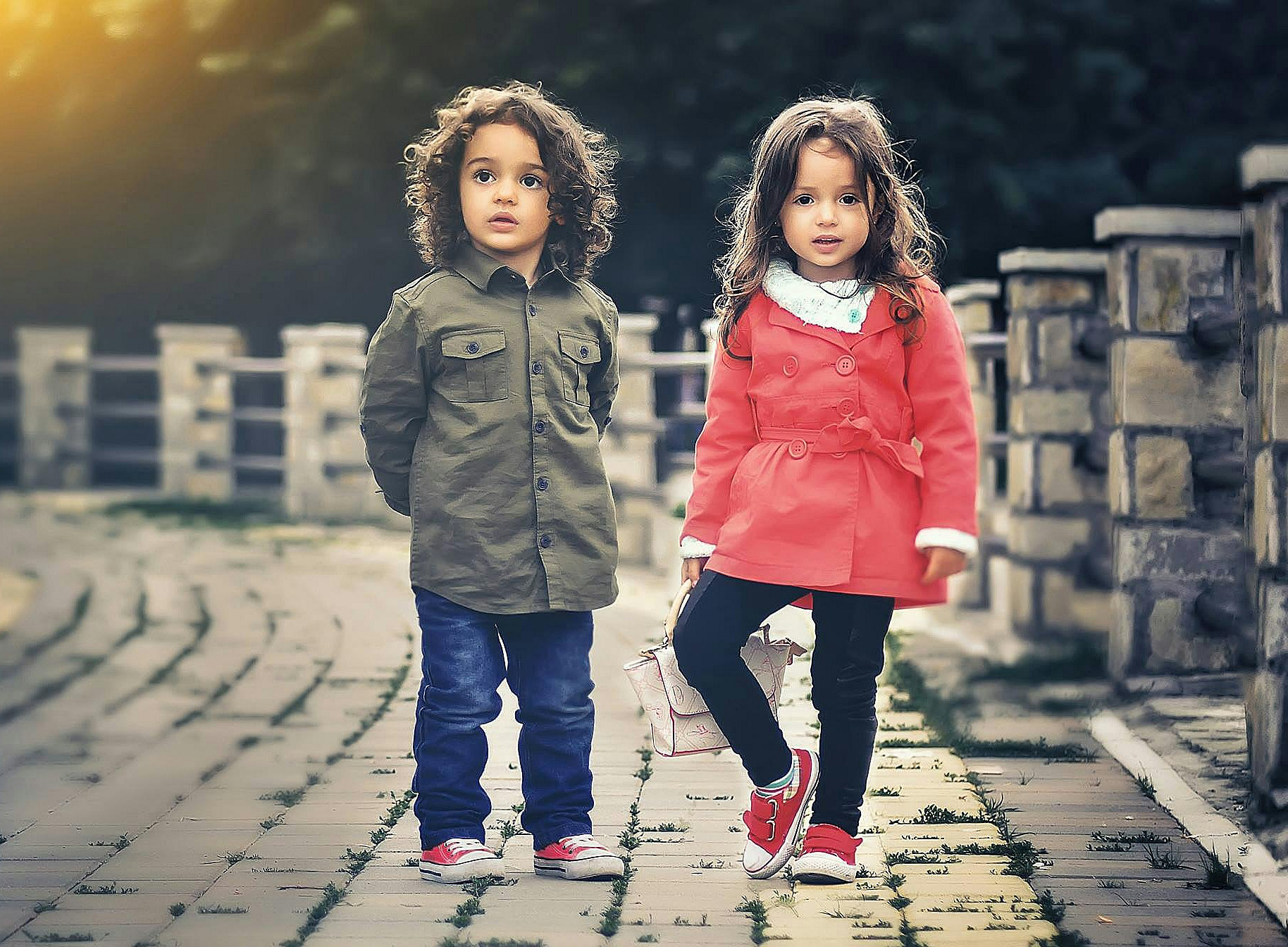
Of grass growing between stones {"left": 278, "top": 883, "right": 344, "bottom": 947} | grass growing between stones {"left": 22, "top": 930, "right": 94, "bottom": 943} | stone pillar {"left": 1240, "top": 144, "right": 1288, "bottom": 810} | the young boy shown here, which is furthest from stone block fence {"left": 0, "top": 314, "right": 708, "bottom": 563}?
grass growing between stones {"left": 22, "top": 930, "right": 94, "bottom": 943}

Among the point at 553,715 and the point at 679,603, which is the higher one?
the point at 679,603

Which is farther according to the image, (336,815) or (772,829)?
(336,815)

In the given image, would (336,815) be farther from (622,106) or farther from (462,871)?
(622,106)

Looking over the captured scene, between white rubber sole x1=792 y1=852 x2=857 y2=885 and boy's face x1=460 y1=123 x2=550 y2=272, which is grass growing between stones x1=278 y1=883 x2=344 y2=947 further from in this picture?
boy's face x1=460 y1=123 x2=550 y2=272

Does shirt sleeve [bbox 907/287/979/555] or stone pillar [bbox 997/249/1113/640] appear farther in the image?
stone pillar [bbox 997/249/1113/640]

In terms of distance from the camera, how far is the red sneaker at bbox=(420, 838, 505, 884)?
12.1 ft

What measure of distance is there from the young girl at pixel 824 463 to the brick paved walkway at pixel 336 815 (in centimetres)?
31

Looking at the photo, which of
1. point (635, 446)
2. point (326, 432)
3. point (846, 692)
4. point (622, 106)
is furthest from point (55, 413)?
point (846, 692)

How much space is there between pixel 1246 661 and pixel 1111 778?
1538 mm

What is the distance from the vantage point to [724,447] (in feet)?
12.4

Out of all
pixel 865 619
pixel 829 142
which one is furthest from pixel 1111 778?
pixel 829 142

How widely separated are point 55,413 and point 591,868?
497 inches

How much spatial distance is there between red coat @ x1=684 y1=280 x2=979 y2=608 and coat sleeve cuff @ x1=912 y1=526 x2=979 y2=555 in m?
0.02

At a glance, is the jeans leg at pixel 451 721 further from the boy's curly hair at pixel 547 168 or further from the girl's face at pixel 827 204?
the girl's face at pixel 827 204
